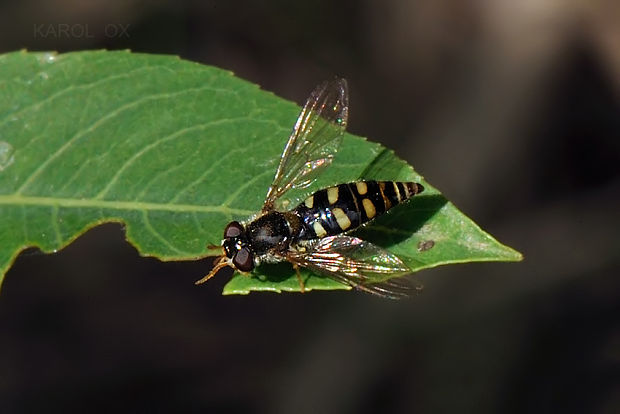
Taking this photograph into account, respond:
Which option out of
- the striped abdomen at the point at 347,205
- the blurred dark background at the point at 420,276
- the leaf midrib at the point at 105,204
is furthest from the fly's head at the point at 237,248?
the blurred dark background at the point at 420,276

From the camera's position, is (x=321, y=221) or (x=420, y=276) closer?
(x=321, y=221)

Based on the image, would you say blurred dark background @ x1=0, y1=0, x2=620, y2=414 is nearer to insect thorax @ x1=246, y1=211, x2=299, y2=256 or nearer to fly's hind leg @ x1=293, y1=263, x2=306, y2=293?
insect thorax @ x1=246, y1=211, x2=299, y2=256

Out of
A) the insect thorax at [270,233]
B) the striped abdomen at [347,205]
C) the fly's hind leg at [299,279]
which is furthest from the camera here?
the insect thorax at [270,233]

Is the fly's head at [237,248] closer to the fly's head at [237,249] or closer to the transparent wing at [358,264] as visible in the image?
the fly's head at [237,249]

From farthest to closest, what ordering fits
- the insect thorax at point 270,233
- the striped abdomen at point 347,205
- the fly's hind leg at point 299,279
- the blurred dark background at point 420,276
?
the blurred dark background at point 420,276, the insect thorax at point 270,233, the striped abdomen at point 347,205, the fly's hind leg at point 299,279

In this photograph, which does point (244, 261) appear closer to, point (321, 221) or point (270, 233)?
point (270, 233)

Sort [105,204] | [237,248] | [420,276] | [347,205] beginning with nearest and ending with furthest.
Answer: [105,204], [237,248], [347,205], [420,276]

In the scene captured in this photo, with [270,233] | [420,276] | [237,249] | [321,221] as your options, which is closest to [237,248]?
[237,249]
